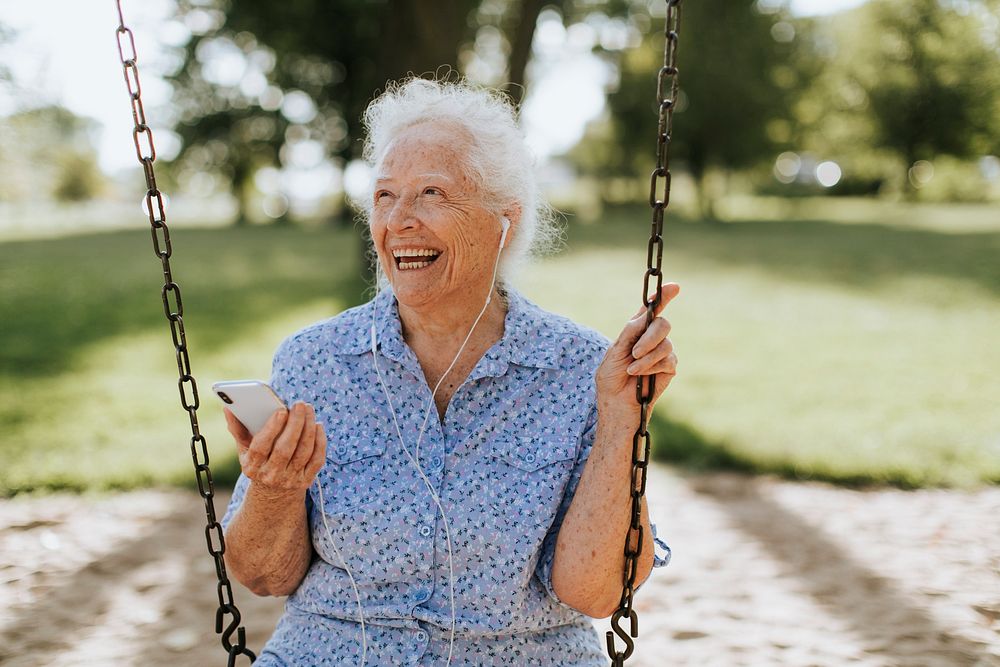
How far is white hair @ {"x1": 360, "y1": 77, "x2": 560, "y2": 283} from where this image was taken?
2.56 meters

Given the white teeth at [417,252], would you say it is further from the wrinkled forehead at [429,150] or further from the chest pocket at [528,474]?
the chest pocket at [528,474]

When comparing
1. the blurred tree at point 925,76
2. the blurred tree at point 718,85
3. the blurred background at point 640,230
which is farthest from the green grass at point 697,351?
the blurred tree at point 925,76

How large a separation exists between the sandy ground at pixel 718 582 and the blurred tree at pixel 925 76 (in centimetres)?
3515

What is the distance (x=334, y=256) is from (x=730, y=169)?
19.1m

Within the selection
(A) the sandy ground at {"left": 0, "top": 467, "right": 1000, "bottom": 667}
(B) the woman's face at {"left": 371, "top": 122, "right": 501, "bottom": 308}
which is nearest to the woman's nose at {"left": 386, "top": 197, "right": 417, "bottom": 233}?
(B) the woman's face at {"left": 371, "top": 122, "right": 501, "bottom": 308}

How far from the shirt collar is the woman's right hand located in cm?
44

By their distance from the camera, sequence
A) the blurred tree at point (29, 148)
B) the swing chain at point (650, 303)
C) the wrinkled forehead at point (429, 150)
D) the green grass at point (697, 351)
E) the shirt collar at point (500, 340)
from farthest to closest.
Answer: the blurred tree at point (29, 148) → the green grass at point (697, 351) → the wrinkled forehead at point (429, 150) → the shirt collar at point (500, 340) → the swing chain at point (650, 303)

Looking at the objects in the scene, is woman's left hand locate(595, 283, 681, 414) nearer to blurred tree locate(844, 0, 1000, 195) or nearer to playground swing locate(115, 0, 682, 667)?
playground swing locate(115, 0, 682, 667)

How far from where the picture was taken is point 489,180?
8.34 ft

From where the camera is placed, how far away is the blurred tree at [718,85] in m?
30.4

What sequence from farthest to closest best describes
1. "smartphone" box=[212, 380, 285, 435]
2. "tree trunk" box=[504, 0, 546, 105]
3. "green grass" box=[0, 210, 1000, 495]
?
"tree trunk" box=[504, 0, 546, 105] → "green grass" box=[0, 210, 1000, 495] → "smartphone" box=[212, 380, 285, 435]

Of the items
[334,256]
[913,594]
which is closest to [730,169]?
[334,256]

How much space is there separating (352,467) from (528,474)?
47cm

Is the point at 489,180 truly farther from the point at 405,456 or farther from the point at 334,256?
the point at 334,256
